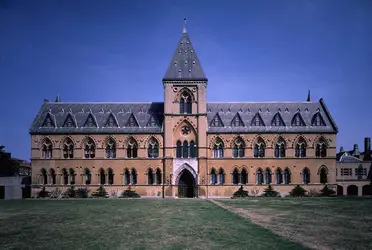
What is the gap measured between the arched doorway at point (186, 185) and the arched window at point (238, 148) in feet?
23.8

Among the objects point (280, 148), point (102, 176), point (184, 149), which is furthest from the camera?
point (280, 148)

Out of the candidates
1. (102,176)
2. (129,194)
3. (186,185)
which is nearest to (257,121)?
(186,185)

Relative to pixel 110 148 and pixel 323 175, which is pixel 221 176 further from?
pixel 110 148

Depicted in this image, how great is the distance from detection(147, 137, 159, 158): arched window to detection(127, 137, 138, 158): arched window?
1.94 m

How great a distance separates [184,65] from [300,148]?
20.8 metres

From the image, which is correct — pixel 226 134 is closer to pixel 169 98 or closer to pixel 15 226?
pixel 169 98

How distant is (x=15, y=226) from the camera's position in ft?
67.5

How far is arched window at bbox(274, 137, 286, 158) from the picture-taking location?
52.0 meters

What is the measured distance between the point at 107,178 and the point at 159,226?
1294 inches

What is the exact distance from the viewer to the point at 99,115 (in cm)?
5412

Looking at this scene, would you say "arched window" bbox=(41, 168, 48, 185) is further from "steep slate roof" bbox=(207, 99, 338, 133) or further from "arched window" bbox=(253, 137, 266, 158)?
"arched window" bbox=(253, 137, 266, 158)

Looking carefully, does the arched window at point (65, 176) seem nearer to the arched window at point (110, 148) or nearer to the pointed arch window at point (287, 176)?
the arched window at point (110, 148)

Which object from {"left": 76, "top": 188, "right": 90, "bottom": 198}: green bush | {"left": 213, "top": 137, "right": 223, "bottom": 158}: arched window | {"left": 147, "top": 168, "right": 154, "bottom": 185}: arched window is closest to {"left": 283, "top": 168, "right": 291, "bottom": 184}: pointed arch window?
{"left": 213, "top": 137, "right": 223, "bottom": 158}: arched window

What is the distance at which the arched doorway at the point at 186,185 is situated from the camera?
50.8 metres
